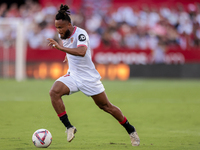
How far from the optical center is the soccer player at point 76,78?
577 cm

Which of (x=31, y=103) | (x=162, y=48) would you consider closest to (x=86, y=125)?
(x=31, y=103)

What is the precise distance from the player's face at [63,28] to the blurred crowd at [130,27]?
13.8 metres

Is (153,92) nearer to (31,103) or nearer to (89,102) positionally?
(89,102)

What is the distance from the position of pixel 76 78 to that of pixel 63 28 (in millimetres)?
789

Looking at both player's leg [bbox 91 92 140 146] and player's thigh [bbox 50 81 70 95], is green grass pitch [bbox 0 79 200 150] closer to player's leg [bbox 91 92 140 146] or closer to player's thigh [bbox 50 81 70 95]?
player's leg [bbox 91 92 140 146]

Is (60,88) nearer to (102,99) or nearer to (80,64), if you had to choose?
(80,64)

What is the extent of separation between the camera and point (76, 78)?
600 cm

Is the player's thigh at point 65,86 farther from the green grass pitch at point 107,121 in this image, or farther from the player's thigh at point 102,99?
the green grass pitch at point 107,121

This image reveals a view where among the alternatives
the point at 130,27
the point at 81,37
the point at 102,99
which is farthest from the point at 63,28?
the point at 130,27

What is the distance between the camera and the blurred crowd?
20062 millimetres

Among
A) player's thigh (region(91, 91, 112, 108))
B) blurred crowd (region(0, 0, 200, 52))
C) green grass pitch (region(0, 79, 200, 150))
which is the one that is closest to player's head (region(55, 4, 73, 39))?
player's thigh (region(91, 91, 112, 108))

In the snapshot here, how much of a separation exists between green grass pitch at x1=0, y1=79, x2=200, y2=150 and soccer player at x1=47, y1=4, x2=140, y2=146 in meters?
0.44

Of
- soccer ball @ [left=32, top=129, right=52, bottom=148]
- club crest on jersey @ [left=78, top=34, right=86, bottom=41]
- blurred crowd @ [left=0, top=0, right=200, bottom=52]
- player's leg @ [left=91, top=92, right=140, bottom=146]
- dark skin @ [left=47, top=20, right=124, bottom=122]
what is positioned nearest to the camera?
soccer ball @ [left=32, top=129, right=52, bottom=148]

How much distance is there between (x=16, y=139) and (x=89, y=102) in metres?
5.73
